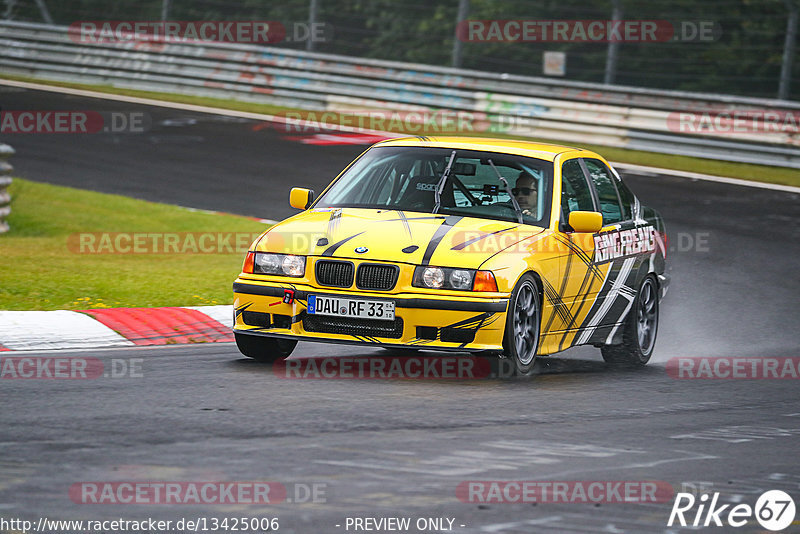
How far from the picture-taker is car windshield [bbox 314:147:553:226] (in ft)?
31.3

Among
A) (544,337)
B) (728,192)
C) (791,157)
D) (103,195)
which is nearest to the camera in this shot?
(544,337)

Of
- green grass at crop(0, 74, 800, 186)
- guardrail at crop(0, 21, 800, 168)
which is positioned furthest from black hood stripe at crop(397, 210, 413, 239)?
guardrail at crop(0, 21, 800, 168)

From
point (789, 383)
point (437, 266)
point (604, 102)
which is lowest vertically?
point (789, 383)

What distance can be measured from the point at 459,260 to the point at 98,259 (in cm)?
647

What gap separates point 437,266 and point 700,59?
2069 centimetres

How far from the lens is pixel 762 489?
6.12m

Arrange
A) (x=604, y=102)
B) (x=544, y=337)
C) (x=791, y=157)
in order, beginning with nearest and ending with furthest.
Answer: (x=544, y=337) → (x=791, y=157) → (x=604, y=102)

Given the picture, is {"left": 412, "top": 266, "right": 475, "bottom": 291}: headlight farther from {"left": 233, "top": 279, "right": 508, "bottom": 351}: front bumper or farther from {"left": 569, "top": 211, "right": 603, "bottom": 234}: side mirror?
{"left": 569, "top": 211, "right": 603, "bottom": 234}: side mirror

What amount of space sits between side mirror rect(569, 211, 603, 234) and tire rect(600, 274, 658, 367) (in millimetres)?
1356

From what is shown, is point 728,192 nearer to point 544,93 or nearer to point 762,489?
point 544,93

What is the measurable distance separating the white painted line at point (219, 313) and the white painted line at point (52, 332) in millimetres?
1031

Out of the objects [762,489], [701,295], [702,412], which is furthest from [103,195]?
[762,489]

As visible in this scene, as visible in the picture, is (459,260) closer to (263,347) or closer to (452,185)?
(452,185)

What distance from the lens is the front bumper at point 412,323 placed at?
8477 mm
